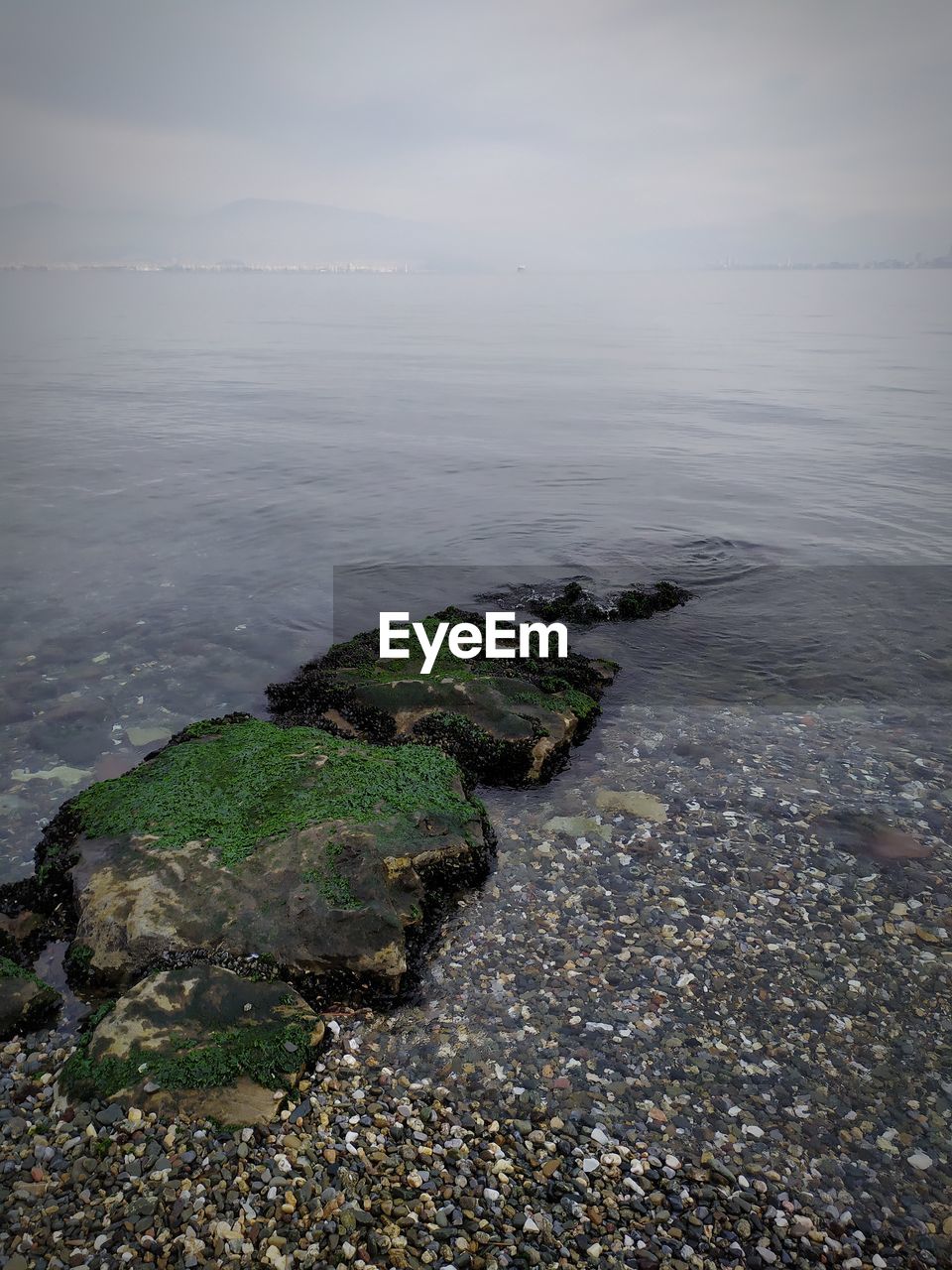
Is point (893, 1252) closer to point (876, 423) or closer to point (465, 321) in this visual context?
point (876, 423)

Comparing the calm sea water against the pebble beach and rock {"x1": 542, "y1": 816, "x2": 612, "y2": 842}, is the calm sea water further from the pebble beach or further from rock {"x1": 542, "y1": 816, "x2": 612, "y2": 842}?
the pebble beach

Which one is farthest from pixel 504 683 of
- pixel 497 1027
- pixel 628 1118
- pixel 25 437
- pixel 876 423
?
pixel 876 423

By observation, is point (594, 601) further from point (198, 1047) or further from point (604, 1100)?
point (198, 1047)

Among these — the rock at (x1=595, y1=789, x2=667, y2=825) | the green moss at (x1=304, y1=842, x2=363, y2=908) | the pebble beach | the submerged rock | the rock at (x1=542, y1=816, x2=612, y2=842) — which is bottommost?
the pebble beach

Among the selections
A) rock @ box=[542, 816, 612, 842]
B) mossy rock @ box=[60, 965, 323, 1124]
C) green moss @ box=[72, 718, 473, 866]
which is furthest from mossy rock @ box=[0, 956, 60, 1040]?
rock @ box=[542, 816, 612, 842]

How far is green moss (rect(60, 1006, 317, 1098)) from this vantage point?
22.0 feet

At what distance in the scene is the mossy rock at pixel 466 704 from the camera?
38.6 ft

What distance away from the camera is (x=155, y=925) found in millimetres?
8141

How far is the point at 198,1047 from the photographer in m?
6.97

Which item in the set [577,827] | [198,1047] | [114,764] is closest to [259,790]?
[114,764]

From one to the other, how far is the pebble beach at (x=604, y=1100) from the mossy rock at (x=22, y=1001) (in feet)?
0.62

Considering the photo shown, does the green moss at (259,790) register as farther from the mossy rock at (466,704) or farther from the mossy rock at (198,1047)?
the mossy rock at (198,1047)

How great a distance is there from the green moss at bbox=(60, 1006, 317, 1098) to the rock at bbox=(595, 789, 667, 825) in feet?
16.6

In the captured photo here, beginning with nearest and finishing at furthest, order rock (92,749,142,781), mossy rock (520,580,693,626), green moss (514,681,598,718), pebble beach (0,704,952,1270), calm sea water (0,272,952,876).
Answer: pebble beach (0,704,952,1270) → rock (92,749,142,781) → green moss (514,681,598,718) → calm sea water (0,272,952,876) → mossy rock (520,580,693,626)
